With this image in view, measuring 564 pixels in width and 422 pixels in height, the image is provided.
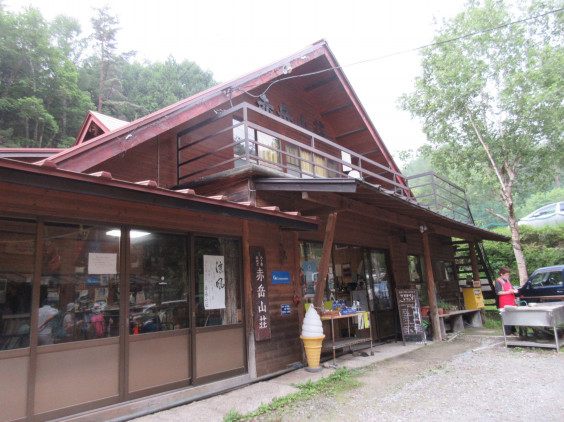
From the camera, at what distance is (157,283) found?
5.46 metres

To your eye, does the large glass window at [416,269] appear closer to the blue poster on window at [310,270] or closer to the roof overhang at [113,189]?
the blue poster on window at [310,270]

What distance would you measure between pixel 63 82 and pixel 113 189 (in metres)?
28.9

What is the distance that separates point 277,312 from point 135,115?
25848 millimetres

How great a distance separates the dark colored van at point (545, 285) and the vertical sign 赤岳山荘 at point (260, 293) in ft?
31.6

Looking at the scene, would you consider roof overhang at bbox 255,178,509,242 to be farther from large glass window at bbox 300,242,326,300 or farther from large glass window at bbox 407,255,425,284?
large glass window at bbox 407,255,425,284

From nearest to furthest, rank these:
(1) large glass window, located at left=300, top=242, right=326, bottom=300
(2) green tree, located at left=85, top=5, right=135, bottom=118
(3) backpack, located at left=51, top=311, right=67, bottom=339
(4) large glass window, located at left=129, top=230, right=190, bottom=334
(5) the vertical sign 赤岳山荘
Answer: (3) backpack, located at left=51, top=311, right=67, bottom=339, (4) large glass window, located at left=129, top=230, right=190, bottom=334, (5) the vertical sign 赤岳山荘, (1) large glass window, located at left=300, top=242, right=326, bottom=300, (2) green tree, located at left=85, top=5, right=135, bottom=118

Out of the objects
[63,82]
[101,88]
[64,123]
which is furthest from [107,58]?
[64,123]

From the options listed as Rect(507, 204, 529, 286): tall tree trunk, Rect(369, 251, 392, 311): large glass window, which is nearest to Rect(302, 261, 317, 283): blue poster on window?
Rect(369, 251, 392, 311): large glass window

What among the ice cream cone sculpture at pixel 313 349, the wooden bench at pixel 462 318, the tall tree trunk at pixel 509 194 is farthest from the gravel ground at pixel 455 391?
the tall tree trunk at pixel 509 194

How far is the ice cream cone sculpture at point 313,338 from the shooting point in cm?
698

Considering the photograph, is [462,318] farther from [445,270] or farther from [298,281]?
[298,281]

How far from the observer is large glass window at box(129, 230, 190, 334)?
17.0ft

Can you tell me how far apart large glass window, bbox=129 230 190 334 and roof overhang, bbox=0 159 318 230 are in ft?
3.98

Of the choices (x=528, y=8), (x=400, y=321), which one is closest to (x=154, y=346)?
(x=400, y=321)
